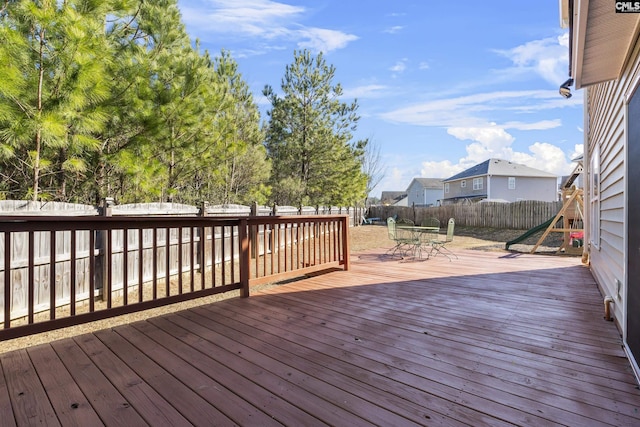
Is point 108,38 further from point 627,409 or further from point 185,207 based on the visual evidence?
point 627,409

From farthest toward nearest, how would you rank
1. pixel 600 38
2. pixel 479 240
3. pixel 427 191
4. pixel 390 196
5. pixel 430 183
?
1. pixel 390 196
2. pixel 430 183
3. pixel 427 191
4. pixel 479 240
5. pixel 600 38

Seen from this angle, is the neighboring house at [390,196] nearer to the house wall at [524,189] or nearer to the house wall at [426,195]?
the house wall at [426,195]

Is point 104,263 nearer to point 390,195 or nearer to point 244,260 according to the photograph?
point 244,260

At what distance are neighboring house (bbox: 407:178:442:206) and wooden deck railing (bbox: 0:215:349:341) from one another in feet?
102

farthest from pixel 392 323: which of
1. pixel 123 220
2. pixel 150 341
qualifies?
pixel 123 220

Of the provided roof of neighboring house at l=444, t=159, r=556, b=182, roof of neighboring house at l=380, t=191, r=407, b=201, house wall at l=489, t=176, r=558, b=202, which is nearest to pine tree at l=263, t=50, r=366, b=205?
roof of neighboring house at l=444, t=159, r=556, b=182

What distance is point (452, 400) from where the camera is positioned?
1.63 meters

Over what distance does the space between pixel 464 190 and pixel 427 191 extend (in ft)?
28.3

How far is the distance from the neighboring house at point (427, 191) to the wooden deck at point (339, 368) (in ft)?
105

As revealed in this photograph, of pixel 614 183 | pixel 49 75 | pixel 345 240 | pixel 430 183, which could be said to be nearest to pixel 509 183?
pixel 430 183

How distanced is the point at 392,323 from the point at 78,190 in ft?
18.3

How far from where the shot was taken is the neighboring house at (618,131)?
1.98 m

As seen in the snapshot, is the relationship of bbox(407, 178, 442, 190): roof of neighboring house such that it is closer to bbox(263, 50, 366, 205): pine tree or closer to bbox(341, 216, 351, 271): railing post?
bbox(263, 50, 366, 205): pine tree

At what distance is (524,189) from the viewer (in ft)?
77.7
